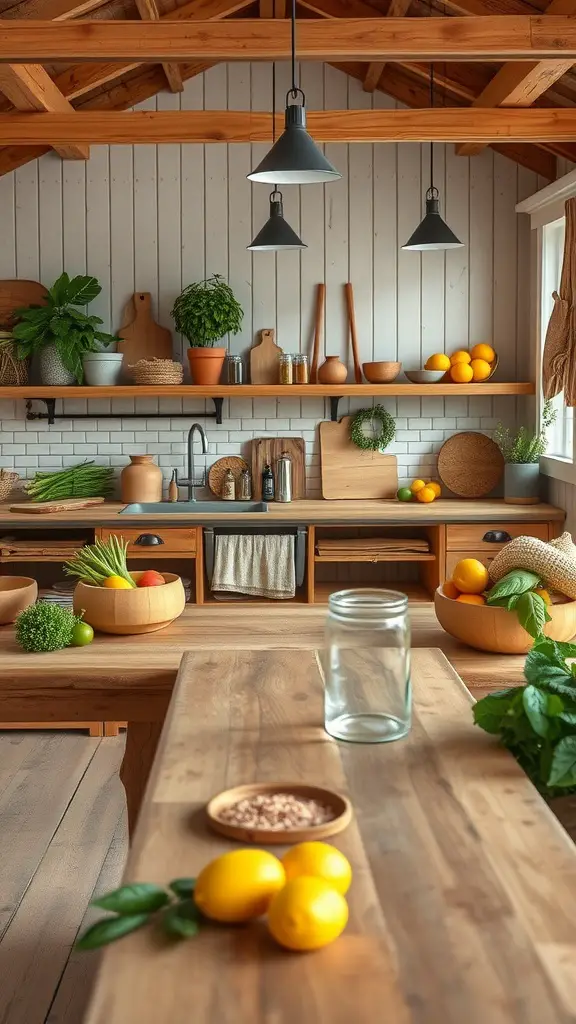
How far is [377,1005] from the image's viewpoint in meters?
1.11

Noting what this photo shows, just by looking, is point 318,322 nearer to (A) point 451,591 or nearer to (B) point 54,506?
(B) point 54,506

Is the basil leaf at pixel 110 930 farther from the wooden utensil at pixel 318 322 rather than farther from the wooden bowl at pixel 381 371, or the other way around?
the wooden utensil at pixel 318 322

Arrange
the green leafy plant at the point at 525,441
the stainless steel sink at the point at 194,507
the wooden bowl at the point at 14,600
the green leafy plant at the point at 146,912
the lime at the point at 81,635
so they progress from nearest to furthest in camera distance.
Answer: the green leafy plant at the point at 146,912 → the lime at the point at 81,635 → the wooden bowl at the point at 14,600 → the green leafy plant at the point at 525,441 → the stainless steel sink at the point at 194,507

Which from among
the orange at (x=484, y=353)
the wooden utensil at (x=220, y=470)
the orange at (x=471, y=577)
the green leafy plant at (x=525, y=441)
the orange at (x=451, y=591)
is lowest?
the orange at (x=451, y=591)

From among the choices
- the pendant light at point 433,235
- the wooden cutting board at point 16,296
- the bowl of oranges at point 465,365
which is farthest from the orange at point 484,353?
the wooden cutting board at point 16,296

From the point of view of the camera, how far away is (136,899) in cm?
129

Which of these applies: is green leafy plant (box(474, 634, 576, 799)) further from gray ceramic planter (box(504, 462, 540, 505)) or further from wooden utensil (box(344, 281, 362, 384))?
wooden utensil (box(344, 281, 362, 384))

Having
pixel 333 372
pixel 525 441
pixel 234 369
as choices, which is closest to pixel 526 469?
pixel 525 441

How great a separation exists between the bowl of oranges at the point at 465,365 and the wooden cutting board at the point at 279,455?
89cm

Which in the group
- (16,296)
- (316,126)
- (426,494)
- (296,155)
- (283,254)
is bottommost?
(426,494)

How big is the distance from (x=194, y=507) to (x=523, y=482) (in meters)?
1.86

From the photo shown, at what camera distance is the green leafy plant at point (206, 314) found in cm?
604

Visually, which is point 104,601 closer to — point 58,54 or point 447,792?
point 447,792

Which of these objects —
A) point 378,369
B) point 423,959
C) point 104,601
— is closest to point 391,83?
point 378,369
